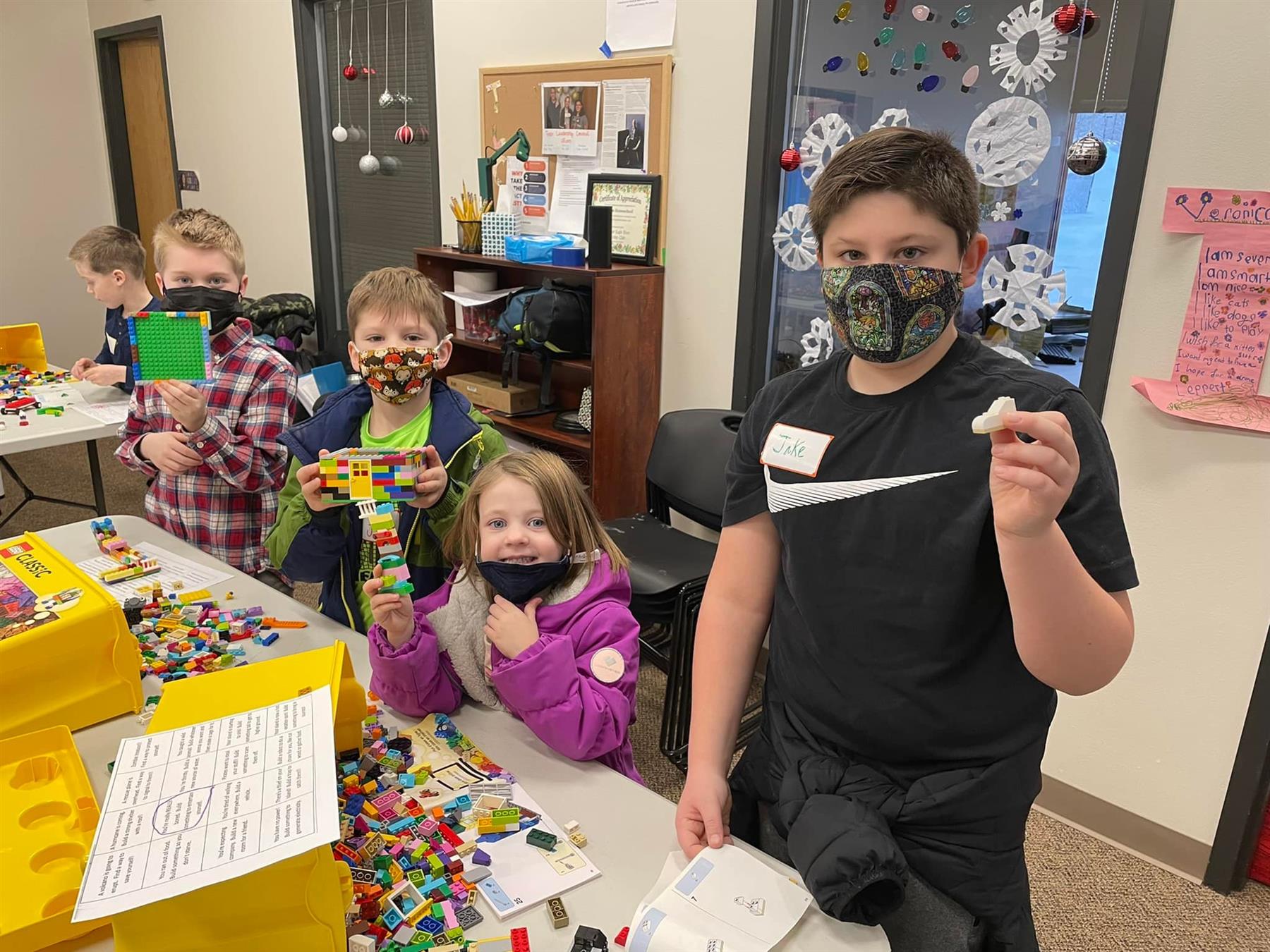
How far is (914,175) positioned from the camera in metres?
0.96

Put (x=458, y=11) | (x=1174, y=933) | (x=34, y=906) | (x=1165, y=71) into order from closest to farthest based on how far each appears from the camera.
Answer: (x=34, y=906) → (x=1165, y=71) → (x=1174, y=933) → (x=458, y=11)

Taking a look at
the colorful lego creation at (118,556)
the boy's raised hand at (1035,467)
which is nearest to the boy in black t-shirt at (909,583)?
the boy's raised hand at (1035,467)

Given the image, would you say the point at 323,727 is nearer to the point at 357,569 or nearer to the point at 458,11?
the point at 357,569

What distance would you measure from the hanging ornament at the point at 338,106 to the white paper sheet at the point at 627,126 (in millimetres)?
1652

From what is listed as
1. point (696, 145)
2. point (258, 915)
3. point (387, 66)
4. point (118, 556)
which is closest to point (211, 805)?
point (258, 915)

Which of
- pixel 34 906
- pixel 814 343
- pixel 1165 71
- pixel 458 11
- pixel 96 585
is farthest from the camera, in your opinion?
pixel 458 11

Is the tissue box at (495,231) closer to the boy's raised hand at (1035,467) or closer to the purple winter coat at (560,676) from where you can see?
the purple winter coat at (560,676)

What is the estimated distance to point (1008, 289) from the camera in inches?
90.4

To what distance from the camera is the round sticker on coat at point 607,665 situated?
1338mm

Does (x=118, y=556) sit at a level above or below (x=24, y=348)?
below

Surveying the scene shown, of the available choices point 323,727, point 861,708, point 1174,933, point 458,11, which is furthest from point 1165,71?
point 458,11

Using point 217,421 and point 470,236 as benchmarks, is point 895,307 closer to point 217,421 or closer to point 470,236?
point 217,421

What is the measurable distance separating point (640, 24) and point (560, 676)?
7.84ft

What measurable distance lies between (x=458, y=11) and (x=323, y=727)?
10.7 feet
